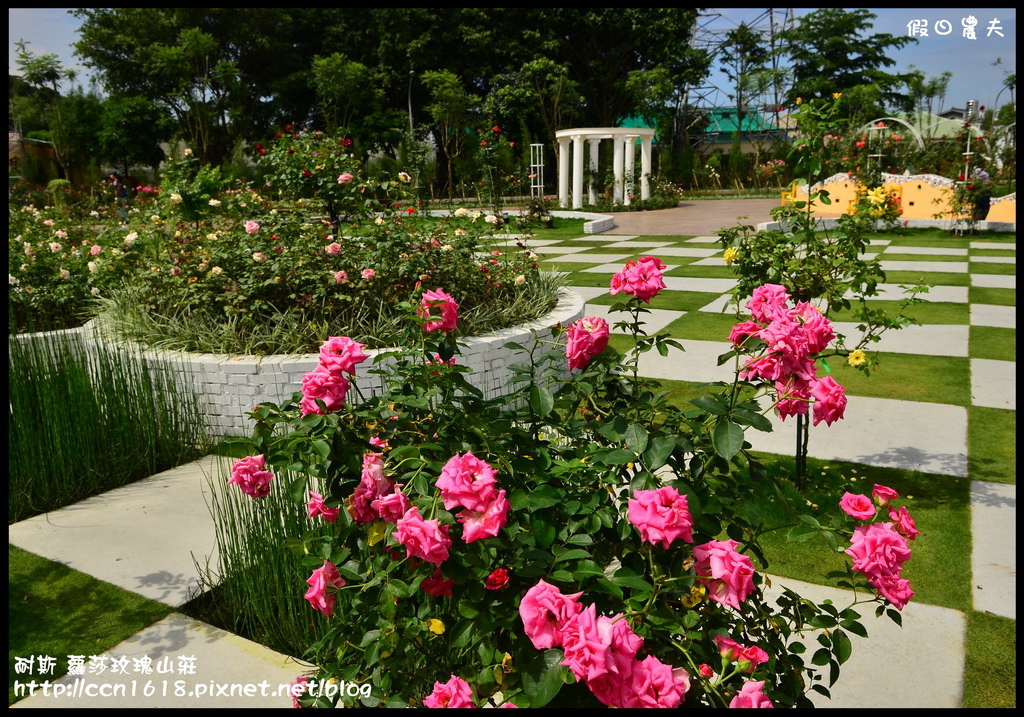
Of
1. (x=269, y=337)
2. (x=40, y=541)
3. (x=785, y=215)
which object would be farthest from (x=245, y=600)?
(x=785, y=215)

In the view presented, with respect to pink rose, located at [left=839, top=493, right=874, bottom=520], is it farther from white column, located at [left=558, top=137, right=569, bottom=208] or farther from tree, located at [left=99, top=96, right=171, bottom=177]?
tree, located at [left=99, top=96, right=171, bottom=177]

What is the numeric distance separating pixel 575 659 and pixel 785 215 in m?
2.48

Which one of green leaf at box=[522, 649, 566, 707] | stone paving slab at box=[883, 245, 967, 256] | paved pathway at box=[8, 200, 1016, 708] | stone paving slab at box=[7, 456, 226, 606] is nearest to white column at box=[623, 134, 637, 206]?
stone paving slab at box=[883, 245, 967, 256]

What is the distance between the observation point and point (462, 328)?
4520 millimetres

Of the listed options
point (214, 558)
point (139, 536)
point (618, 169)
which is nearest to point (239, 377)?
point (139, 536)

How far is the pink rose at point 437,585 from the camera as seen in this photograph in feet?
4.89

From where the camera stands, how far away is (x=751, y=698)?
1.25 metres

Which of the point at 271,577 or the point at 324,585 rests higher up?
the point at 324,585

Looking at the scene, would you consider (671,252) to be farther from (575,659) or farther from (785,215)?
(575,659)

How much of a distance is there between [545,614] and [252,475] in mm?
827

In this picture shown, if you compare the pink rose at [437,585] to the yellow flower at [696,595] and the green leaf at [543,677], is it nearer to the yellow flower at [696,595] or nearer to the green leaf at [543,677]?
the green leaf at [543,677]

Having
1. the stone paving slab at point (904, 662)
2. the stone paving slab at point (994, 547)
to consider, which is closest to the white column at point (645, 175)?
the stone paving slab at point (994, 547)

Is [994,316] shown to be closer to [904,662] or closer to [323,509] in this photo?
Result: [904,662]

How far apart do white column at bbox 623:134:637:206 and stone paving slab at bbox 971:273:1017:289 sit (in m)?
11.8
